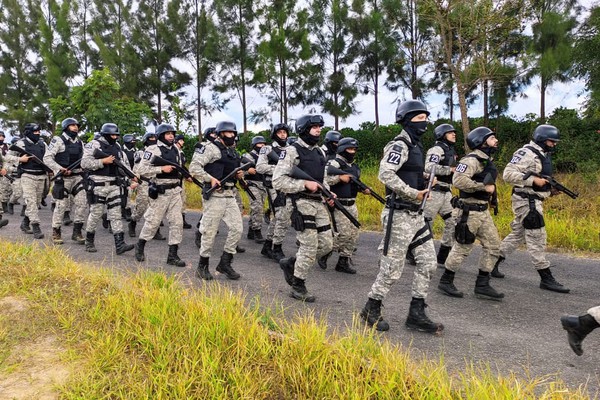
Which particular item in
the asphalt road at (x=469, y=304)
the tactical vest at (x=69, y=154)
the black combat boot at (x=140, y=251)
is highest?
the tactical vest at (x=69, y=154)

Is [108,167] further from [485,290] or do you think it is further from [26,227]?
[485,290]

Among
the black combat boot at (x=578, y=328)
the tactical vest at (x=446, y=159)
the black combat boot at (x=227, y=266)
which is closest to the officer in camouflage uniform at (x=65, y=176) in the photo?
the black combat boot at (x=227, y=266)

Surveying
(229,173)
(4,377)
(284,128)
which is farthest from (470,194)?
(4,377)

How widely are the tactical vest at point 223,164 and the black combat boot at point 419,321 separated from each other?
2989 mm

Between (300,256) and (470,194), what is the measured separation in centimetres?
207

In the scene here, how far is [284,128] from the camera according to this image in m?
7.47

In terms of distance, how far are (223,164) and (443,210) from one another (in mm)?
3202

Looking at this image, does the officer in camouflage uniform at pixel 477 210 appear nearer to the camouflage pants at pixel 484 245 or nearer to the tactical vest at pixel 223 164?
the camouflage pants at pixel 484 245

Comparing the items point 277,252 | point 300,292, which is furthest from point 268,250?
point 300,292

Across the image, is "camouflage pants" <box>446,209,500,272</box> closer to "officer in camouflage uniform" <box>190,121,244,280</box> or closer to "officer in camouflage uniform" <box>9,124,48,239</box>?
"officer in camouflage uniform" <box>190,121,244,280</box>

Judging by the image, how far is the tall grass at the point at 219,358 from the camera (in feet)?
8.39

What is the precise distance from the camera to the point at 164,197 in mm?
6305

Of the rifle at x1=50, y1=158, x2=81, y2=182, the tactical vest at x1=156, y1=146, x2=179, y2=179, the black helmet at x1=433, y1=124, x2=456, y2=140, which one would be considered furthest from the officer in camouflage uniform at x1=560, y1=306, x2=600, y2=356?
the rifle at x1=50, y1=158, x2=81, y2=182

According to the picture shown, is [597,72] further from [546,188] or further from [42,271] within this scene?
[42,271]
